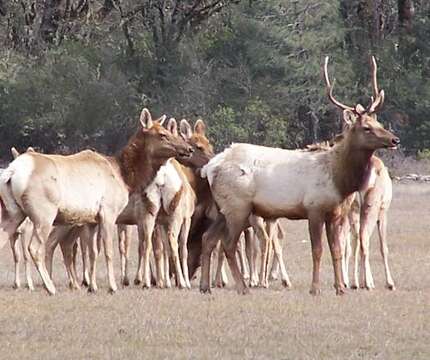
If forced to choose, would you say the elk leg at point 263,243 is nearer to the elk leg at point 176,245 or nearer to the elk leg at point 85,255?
the elk leg at point 176,245

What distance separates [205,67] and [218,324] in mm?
40612

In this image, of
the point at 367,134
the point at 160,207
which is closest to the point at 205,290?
the point at 160,207

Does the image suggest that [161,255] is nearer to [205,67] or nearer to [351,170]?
[351,170]

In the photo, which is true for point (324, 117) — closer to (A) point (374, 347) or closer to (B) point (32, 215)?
(B) point (32, 215)

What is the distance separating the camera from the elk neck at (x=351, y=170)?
1608 centimetres

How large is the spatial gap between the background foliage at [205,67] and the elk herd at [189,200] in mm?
31747

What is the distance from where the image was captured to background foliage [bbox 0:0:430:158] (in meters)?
50.4

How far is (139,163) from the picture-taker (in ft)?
57.0

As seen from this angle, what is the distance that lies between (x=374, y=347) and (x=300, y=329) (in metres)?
1.05

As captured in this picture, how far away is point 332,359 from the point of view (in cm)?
1124

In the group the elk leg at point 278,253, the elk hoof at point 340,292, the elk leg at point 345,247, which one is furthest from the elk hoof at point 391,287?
the elk leg at point 278,253

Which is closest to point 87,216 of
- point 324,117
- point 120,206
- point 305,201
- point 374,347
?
point 120,206

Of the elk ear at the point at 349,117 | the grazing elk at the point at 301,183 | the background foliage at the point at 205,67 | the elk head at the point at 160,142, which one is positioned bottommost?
the background foliage at the point at 205,67

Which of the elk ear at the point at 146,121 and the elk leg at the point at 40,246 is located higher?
the elk ear at the point at 146,121
